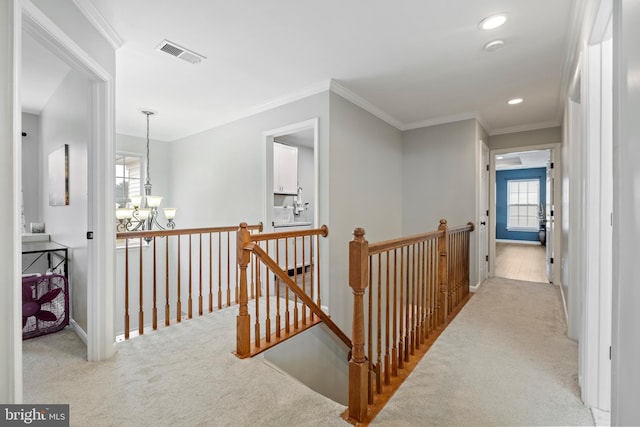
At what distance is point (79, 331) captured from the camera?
2.46 metres

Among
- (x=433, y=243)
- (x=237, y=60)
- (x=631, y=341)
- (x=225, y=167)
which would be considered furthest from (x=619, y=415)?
(x=225, y=167)

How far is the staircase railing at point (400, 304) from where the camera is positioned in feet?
5.48

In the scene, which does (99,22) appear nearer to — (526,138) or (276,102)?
(276,102)

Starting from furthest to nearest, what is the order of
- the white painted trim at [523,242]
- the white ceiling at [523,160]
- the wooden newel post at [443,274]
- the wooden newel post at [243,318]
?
the white painted trim at [523,242] → the white ceiling at [523,160] → the wooden newel post at [443,274] → the wooden newel post at [243,318]

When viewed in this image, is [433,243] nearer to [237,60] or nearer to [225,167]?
[237,60]

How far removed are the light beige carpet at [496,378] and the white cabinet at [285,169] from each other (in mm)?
3517

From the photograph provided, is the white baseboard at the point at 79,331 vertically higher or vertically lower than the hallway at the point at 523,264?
higher

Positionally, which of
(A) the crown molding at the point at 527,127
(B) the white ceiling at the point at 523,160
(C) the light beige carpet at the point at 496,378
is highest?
(B) the white ceiling at the point at 523,160

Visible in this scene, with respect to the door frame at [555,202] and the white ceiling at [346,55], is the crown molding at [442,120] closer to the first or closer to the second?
the white ceiling at [346,55]

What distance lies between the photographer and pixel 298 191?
574cm

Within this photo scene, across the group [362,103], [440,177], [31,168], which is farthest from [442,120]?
[31,168]

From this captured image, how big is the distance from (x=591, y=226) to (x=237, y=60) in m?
2.91

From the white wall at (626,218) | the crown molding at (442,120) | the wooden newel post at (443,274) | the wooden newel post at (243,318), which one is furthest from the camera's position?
the crown molding at (442,120)

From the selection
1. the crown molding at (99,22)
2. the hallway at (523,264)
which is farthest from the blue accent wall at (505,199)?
the crown molding at (99,22)
